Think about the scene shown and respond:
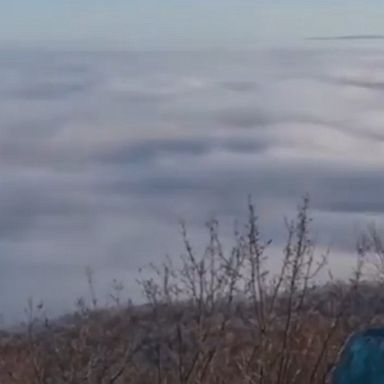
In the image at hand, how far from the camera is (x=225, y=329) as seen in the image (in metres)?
7.04

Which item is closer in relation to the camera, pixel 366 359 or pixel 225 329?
pixel 366 359

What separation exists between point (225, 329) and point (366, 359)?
310cm

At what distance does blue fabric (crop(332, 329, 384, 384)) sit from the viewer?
3953 millimetres

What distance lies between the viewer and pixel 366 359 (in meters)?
3.96

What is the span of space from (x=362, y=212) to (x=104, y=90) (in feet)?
55.5

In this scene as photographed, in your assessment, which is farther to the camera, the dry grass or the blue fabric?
the dry grass

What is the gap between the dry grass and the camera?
6.73 meters

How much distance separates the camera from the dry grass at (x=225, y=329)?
6.73 meters

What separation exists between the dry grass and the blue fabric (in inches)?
101

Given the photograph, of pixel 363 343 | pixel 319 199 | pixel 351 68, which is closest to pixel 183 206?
pixel 319 199

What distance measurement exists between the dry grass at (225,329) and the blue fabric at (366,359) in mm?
2554

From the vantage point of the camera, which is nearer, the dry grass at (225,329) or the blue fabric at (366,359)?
the blue fabric at (366,359)

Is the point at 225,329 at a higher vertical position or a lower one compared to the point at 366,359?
lower

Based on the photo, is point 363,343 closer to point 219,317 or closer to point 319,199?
point 219,317
